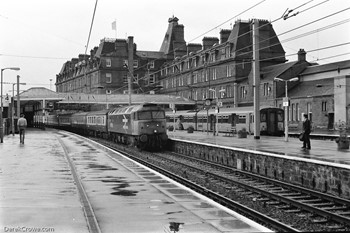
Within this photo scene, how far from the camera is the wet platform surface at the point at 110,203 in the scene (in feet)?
25.7

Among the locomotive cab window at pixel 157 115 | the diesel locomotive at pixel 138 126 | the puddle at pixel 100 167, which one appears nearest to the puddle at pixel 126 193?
the puddle at pixel 100 167

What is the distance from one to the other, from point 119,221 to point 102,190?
3.83 meters

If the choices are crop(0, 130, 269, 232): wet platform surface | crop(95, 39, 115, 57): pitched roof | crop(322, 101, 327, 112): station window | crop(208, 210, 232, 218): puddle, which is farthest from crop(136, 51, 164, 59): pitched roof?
crop(208, 210, 232, 218): puddle

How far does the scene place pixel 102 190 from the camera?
39.2 ft

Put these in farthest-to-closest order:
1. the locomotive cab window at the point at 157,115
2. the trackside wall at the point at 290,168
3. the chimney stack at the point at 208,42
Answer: the chimney stack at the point at 208,42
the locomotive cab window at the point at 157,115
the trackside wall at the point at 290,168

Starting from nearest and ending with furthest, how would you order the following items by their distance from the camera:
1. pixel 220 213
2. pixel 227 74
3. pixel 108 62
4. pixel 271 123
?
pixel 220 213 → pixel 271 123 → pixel 227 74 → pixel 108 62

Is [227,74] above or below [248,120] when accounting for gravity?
above

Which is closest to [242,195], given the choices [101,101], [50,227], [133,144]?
[50,227]

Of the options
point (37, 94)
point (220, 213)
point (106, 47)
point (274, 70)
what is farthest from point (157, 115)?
point (106, 47)

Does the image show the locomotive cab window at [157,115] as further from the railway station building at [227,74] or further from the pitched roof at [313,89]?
the pitched roof at [313,89]

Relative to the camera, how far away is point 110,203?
10.0m

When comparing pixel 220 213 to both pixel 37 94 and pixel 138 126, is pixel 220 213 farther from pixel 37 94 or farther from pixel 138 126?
pixel 37 94

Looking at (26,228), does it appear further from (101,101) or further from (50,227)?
(101,101)

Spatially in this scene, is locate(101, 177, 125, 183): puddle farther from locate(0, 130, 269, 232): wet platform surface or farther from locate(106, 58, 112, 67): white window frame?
locate(106, 58, 112, 67): white window frame
